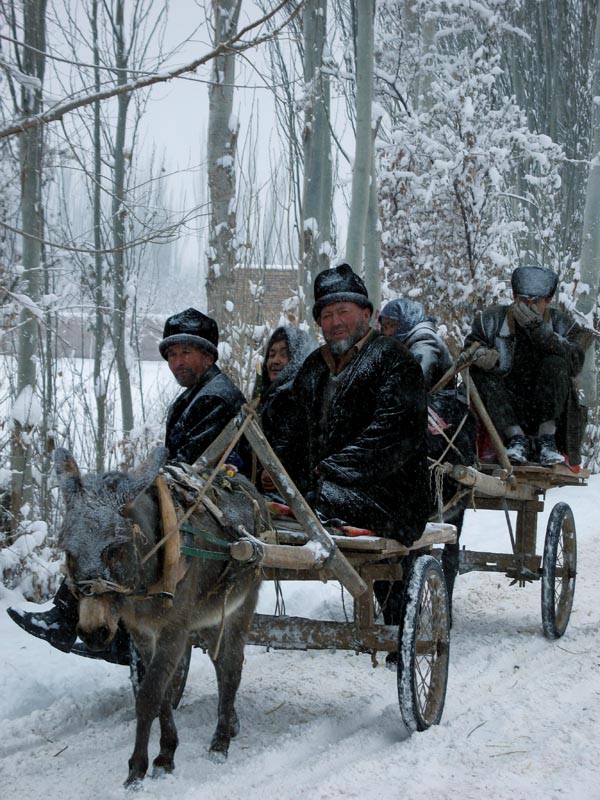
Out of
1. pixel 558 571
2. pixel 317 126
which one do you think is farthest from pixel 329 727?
pixel 317 126

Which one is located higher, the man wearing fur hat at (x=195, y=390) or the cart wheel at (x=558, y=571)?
the man wearing fur hat at (x=195, y=390)

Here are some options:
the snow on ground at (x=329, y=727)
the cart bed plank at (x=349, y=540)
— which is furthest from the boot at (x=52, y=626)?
the cart bed plank at (x=349, y=540)

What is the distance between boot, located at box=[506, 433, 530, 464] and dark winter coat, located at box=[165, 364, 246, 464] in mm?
2434

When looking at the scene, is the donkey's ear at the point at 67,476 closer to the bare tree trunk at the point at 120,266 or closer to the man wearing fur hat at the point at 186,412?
the man wearing fur hat at the point at 186,412

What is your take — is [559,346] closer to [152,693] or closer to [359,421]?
[359,421]

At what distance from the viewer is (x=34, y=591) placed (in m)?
6.62

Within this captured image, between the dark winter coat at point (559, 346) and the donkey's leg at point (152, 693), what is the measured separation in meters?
3.74

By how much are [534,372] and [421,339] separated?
3.20 ft

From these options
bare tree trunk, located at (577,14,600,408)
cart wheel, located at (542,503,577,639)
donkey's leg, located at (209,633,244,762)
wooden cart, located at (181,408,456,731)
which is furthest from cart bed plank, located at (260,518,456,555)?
bare tree trunk, located at (577,14,600,408)

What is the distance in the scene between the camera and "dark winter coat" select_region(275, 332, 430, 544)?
4.57m

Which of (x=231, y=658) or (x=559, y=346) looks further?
(x=559, y=346)

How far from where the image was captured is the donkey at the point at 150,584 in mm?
3309

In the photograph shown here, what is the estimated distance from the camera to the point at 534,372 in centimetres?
687

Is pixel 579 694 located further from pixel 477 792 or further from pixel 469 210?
pixel 469 210
